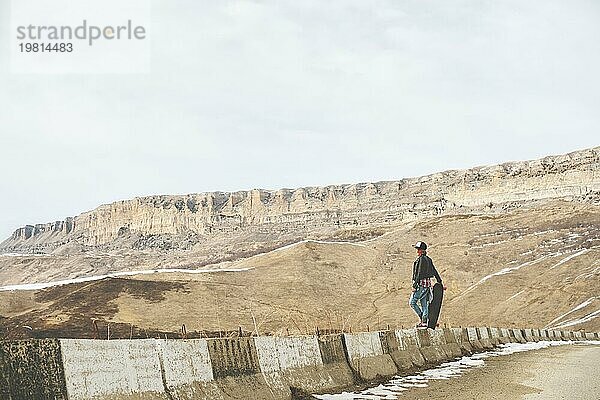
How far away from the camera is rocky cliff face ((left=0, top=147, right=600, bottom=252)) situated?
94.4 metres

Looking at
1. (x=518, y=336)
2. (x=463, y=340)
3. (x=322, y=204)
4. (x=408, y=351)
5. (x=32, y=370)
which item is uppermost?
(x=322, y=204)

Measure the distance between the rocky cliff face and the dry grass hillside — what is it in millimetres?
21230

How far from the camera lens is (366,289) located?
59438 mm

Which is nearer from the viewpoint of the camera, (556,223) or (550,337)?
(550,337)

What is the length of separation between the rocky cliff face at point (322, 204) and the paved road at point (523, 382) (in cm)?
7637

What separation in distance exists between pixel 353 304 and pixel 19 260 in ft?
219

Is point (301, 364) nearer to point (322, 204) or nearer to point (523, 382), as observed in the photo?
point (523, 382)

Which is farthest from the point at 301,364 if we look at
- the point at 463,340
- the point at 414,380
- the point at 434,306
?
the point at 463,340

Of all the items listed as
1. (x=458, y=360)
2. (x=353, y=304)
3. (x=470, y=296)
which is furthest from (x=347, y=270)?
(x=458, y=360)

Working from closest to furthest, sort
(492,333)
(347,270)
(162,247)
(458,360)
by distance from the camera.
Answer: (458,360) < (492,333) < (347,270) < (162,247)

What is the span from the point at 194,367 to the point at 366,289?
178 feet

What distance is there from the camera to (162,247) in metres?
126

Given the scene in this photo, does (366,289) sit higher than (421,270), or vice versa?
(421,270)

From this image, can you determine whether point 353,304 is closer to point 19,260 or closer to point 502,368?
point 502,368
